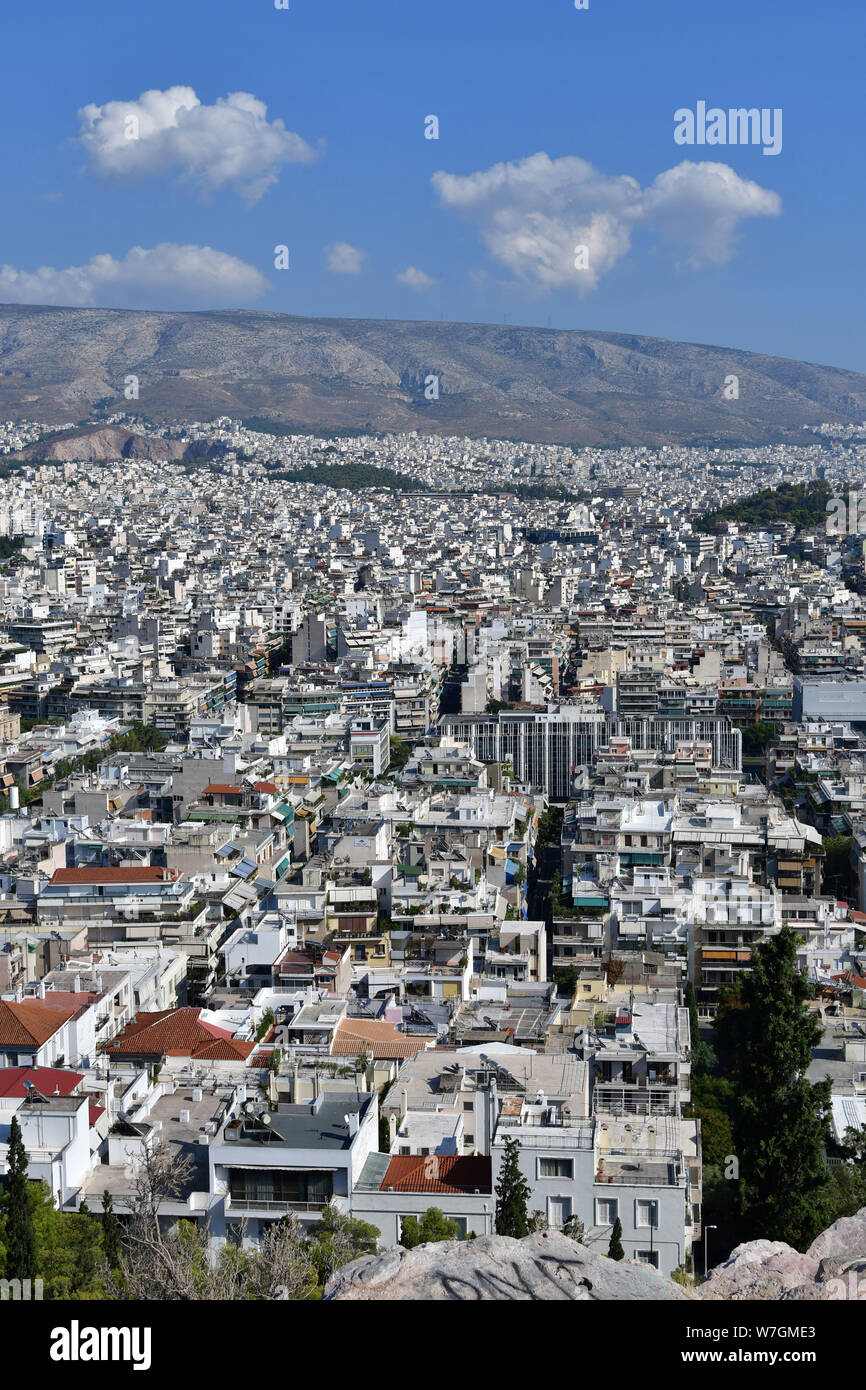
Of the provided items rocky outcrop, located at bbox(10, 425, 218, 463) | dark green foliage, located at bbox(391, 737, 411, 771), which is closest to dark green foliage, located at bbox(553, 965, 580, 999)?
dark green foliage, located at bbox(391, 737, 411, 771)

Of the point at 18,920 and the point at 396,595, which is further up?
the point at 396,595

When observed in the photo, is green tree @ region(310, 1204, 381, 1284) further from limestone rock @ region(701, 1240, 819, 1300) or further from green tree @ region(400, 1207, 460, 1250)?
limestone rock @ region(701, 1240, 819, 1300)

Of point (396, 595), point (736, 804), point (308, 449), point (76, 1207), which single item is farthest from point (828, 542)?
point (308, 449)

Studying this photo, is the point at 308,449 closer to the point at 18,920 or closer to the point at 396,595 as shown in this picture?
the point at 396,595

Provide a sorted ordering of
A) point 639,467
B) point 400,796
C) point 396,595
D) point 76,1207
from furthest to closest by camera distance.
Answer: point 639,467, point 396,595, point 400,796, point 76,1207

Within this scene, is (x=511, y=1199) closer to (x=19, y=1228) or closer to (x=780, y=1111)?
(x=780, y=1111)

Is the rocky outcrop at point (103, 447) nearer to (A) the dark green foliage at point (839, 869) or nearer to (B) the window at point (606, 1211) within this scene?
(A) the dark green foliage at point (839, 869)
